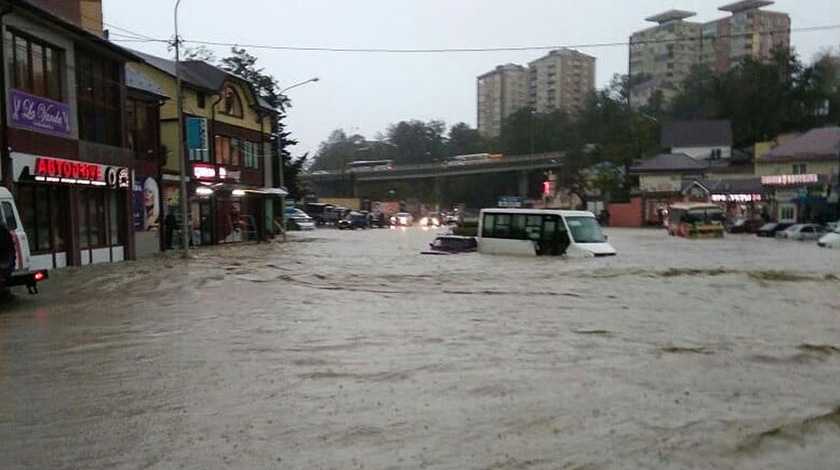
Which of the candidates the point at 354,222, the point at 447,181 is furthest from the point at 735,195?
the point at 447,181

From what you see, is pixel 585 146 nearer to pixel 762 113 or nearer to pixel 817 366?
pixel 762 113

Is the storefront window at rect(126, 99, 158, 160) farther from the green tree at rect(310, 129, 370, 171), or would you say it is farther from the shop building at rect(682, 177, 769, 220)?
the green tree at rect(310, 129, 370, 171)

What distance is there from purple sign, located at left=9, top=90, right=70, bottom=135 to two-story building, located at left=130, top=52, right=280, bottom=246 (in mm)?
10494

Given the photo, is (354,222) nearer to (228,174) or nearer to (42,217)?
(228,174)

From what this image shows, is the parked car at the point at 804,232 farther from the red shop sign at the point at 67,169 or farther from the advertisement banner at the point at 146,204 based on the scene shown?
the red shop sign at the point at 67,169

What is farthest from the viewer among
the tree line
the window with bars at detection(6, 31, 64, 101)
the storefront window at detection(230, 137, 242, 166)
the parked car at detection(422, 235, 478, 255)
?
the tree line

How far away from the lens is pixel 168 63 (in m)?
41.2

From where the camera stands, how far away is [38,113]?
2148 cm

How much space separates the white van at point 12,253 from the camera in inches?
528

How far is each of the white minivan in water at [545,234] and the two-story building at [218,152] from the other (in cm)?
1531

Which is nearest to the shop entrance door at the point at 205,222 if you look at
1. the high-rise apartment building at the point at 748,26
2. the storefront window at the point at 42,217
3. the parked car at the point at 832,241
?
the storefront window at the point at 42,217

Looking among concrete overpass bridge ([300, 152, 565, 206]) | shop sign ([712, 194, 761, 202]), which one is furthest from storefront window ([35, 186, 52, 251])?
concrete overpass bridge ([300, 152, 565, 206])

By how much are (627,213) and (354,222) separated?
2930cm

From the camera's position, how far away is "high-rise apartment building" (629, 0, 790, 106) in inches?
5266
